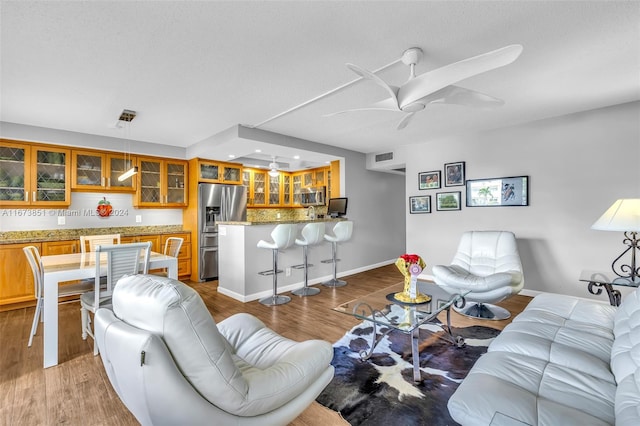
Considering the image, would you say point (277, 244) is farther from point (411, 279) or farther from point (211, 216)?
point (211, 216)

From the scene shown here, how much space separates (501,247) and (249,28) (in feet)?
11.3

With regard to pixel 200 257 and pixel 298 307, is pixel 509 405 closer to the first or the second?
pixel 298 307

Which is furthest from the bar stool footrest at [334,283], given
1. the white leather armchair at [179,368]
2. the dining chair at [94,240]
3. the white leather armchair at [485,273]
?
the white leather armchair at [179,368]

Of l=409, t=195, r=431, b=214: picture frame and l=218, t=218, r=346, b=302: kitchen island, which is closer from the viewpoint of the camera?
l=218, t=218, r=346, b=302: kitchen island

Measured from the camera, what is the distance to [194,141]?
486 cm

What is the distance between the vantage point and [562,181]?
3770 millimetres

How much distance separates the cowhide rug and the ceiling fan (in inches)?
76.6

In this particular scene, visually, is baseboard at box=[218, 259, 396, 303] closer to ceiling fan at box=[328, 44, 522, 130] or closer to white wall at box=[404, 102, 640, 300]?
white wall at box=[404, 102, 640, 300]

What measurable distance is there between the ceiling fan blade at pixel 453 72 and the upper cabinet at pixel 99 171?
460 cm

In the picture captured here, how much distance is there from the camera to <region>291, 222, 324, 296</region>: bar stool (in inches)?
166

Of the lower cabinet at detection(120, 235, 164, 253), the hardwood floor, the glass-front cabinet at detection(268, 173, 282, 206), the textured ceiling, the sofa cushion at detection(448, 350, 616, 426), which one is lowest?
the hardwood floor

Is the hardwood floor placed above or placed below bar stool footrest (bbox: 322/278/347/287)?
below

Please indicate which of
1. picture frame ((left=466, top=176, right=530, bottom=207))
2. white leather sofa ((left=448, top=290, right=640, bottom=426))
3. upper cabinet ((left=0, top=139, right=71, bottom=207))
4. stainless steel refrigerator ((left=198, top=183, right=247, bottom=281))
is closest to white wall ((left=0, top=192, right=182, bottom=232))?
upper cabinet ((left=0, top=139, right=71, bottom=207))

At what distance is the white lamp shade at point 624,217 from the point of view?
2.36m
